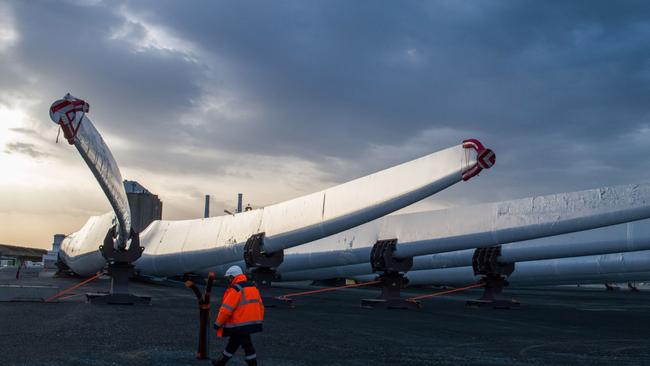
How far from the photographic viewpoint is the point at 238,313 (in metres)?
8.73

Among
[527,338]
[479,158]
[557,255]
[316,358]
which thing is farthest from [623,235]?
[316,358]

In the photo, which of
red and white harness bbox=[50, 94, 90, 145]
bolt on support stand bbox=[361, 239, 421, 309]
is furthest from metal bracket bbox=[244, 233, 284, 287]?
red and white harness bbox=[50, 94, 90, 145]

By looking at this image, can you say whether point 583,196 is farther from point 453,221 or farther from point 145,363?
point 145,363

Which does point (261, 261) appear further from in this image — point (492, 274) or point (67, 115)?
point (492, 274)

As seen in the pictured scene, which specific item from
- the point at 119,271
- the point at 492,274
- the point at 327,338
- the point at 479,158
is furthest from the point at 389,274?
the point at 327,338

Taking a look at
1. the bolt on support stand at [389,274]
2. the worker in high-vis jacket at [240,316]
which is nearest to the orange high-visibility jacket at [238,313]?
the worker in high-vis jacket at [240,316]

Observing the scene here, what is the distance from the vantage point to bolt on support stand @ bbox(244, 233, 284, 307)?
22.7m

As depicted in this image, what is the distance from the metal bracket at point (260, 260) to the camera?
22.7 meters

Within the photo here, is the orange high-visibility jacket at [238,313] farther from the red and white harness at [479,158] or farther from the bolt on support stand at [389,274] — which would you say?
the bolt on support stand at [389,274]

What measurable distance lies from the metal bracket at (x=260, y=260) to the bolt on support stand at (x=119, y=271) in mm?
3617

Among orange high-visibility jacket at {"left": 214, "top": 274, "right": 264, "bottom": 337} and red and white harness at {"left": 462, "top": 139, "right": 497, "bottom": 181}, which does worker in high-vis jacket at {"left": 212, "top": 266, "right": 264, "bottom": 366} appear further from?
red and white harness at {"left": 462, "top": 139, "right": 497, "bottom": 181}

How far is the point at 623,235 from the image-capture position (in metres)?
24.3

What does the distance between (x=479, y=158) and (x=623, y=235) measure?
381 inches

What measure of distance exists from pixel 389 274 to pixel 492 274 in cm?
505
